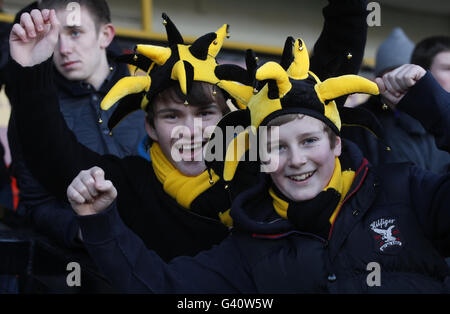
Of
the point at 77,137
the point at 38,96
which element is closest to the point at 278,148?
the point at 38,96

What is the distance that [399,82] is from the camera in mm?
1892

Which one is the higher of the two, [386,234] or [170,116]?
[170,116]

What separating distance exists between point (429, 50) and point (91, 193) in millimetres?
2233

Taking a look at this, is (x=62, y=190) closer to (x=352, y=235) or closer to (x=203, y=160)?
(x=203, y=160)

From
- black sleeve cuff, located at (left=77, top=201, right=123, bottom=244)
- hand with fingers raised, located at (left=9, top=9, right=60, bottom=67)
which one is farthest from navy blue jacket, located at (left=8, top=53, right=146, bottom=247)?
black sleeve cuff, located at (left=77, top=201, right=123, bottom=244)

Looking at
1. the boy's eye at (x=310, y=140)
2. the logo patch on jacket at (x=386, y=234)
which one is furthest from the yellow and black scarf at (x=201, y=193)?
the logo patch on jacket at (x=386, y=234)

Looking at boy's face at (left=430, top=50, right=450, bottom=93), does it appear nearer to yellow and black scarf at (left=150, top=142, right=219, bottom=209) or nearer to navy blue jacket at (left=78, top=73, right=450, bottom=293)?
navy blue jacket at (left=78, top=73, right=450, bottom=293)

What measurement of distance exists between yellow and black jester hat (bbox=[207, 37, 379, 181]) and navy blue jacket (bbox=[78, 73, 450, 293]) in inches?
7.1

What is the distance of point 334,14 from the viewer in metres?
2.23

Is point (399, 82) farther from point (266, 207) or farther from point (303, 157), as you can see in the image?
point (266, 207)

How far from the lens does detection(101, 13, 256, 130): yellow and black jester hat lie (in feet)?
6.82

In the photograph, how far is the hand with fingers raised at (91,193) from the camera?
5.59 feet

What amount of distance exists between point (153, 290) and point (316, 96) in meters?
0.75
